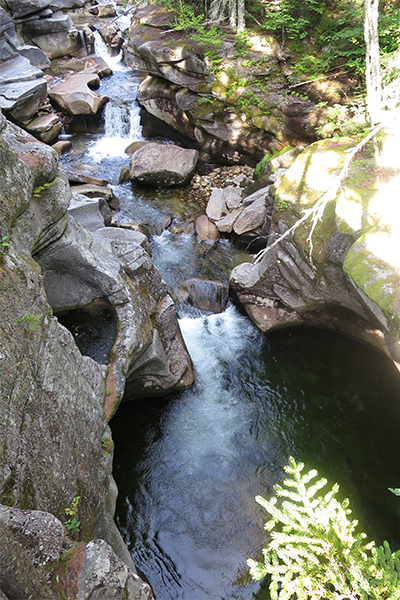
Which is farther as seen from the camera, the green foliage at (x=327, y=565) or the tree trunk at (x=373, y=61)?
the tree trunk at (x=373, y=61)

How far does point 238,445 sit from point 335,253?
470 cm

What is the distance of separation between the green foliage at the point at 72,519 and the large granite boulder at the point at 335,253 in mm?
5223

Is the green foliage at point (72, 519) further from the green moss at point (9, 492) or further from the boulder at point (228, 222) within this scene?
the boulder at point (228, 222)

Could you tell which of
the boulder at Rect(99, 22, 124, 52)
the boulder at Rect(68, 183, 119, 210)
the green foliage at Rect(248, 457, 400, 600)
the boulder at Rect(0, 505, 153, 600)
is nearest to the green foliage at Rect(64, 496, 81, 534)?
the boulder at Rect(0, 505, 153, 600)

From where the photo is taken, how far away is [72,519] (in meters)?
4.25

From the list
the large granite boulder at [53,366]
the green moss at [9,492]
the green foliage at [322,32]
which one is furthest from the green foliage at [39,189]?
the green foliage at [322,32]

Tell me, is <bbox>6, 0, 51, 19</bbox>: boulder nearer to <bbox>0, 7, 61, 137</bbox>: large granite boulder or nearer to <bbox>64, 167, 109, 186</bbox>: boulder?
<bbox>0, 7, 61, 137</bbox>: large granite boulder

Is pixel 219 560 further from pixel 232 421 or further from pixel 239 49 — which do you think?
pixel 239 49

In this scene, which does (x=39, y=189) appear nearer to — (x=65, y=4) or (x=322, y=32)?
(x=322, y=32)

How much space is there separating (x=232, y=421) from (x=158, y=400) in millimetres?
1840

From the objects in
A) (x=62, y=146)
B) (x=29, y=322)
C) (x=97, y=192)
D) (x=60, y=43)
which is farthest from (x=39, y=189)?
(x=60, y=43)

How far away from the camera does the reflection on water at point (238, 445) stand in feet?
21.1

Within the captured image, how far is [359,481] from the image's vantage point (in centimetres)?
732

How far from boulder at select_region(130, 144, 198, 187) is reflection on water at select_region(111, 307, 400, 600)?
7115 mm
